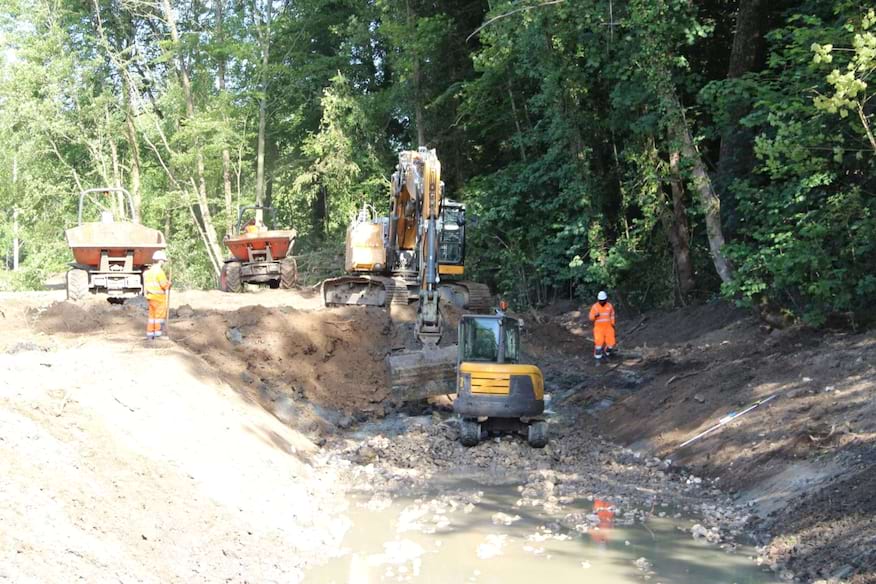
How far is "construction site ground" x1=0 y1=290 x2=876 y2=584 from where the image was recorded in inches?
311

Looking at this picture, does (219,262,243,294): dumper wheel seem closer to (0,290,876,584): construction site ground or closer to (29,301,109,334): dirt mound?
(0,290,876,584): construction site ground

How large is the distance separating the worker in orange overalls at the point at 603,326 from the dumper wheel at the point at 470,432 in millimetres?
6102

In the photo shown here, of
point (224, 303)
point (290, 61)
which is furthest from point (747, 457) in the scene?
point (290, 61)

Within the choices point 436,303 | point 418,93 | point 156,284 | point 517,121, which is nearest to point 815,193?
point 436,303

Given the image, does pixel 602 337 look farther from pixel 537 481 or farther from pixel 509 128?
pixel 509 128

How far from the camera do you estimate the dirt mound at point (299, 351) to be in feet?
53.7

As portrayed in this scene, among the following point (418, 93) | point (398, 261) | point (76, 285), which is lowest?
point (76, 285)

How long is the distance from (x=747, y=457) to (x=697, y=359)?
6.48m

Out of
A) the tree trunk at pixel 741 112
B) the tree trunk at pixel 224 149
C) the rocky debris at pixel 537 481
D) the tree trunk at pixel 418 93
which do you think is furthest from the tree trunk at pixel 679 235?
the tree trunk at pixel 224 149

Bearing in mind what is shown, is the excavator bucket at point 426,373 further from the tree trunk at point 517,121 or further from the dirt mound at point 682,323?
the tree trunk at point 517,121

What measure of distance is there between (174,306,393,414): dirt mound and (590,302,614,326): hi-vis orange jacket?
14.6 ft

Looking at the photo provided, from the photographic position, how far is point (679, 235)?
76.6ft

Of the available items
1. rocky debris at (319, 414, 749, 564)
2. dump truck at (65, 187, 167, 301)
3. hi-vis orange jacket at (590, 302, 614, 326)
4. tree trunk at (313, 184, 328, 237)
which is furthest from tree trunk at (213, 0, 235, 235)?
rocky debris at (319, 414, 749, 564)

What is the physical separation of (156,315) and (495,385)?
229 inches
